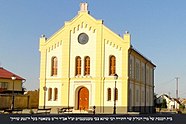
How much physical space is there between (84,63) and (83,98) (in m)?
4.33

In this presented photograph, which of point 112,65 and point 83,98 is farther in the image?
point 83,98

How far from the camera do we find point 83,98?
4400cm

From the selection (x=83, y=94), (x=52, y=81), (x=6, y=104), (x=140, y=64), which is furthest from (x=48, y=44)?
(x=140, y=64)

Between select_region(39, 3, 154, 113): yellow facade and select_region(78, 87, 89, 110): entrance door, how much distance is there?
0.28 metres

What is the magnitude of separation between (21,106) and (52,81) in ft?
32.9

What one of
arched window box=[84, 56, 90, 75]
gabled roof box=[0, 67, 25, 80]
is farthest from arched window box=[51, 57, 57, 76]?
gabled roof box=[0, 67, 25, 80]

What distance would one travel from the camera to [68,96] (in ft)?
144

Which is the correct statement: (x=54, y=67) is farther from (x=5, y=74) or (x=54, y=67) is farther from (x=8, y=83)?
(x=5, y=74)

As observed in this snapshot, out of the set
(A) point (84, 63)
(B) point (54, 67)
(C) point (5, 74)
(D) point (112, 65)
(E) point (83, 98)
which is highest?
(A) point (84, 63)

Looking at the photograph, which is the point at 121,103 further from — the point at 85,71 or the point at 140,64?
the point at 140,64

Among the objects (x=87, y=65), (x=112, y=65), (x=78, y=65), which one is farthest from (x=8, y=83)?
(x=112, y=65)

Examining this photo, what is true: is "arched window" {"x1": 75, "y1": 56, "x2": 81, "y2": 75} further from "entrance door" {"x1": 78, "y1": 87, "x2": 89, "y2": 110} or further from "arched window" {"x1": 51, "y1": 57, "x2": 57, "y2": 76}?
"arched window" {"x1": 51, "y1": 57, "x2": 57, "y2": 76}

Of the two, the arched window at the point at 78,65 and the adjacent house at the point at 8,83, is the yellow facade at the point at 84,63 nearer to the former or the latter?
the arched window at the point at 78,65

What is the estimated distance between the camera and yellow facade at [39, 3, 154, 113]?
139ft
